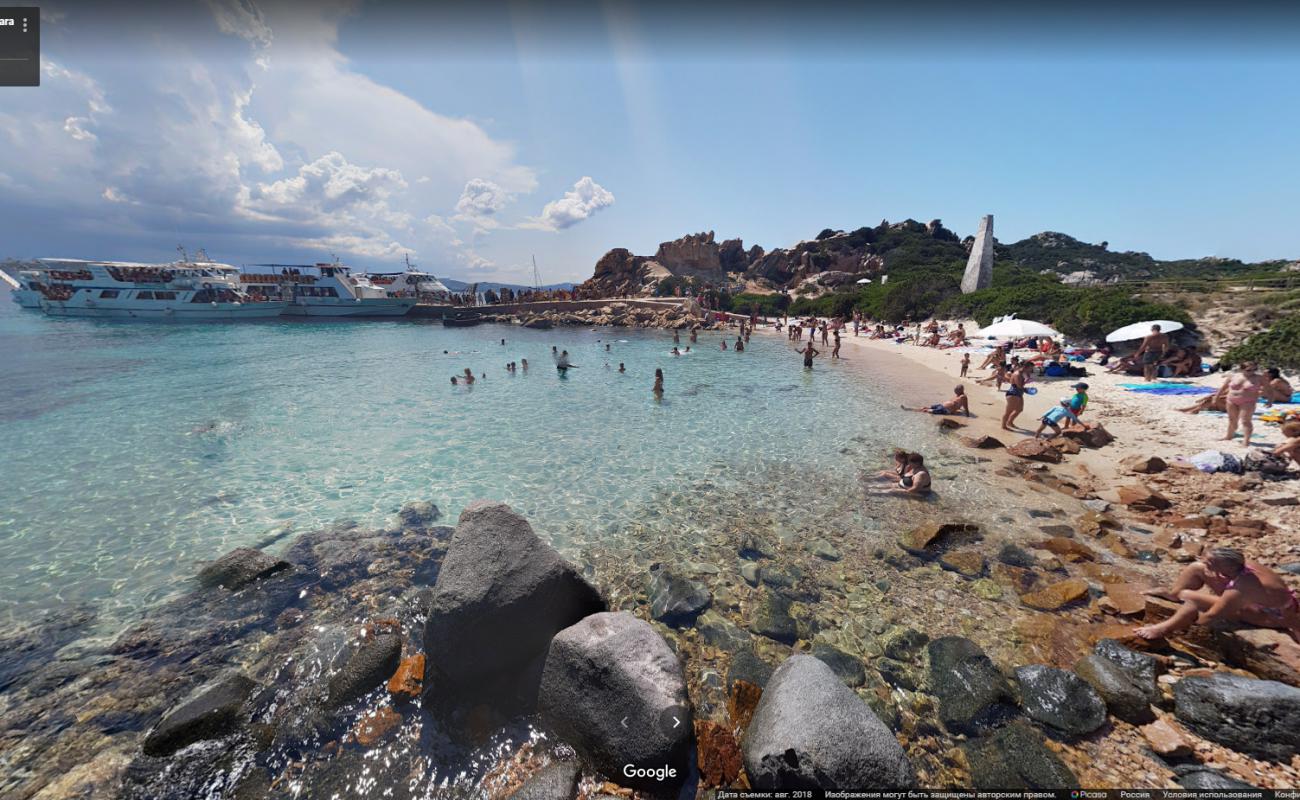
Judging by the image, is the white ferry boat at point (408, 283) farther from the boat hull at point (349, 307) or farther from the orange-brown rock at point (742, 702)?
the orange-brown rock at point (742, 702)

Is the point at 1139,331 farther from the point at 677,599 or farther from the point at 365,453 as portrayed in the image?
the point at 365,453

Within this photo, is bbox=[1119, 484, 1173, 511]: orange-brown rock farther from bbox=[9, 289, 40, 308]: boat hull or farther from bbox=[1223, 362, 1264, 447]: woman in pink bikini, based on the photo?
bbox=[9, 289, 40, 308]: boat hull

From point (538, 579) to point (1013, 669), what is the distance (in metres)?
5.08

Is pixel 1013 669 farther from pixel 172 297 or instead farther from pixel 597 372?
A: pixel 172 297

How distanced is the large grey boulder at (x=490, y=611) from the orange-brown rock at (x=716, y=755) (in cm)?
169

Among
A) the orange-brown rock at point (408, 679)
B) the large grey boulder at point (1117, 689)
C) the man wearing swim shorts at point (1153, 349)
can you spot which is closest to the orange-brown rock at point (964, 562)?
the large grey boulder at point (1117, 689)

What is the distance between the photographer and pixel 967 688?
14.2ft

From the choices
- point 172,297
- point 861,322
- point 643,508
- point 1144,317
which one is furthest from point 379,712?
point 172,297

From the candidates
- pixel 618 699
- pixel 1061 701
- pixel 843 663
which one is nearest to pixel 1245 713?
pixel 1061 701

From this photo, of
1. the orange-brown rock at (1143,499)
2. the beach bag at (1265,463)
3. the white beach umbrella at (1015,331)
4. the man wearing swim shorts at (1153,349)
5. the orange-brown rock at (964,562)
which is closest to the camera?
the orange-brown rock at (964,562)

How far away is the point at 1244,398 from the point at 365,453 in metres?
20.6

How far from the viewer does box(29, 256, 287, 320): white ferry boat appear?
54562 mm

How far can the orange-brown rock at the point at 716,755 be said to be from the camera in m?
3.59

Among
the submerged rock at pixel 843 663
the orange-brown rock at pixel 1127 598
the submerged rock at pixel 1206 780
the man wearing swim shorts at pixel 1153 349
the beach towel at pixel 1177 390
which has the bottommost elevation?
the submerged rock at pixel 843 663
